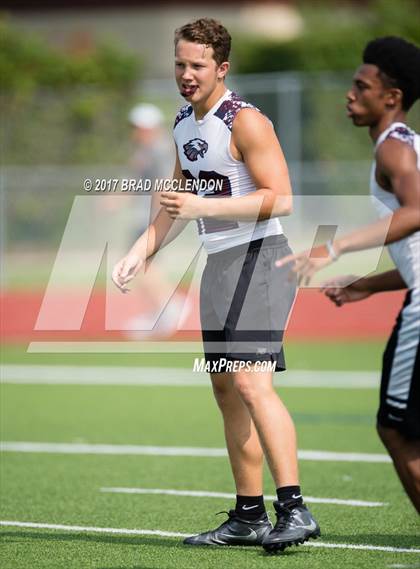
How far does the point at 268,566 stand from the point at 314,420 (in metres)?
4.65

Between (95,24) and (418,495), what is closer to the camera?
(418,495)

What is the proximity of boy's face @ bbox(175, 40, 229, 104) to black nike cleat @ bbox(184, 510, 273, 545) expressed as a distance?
6.53 feet

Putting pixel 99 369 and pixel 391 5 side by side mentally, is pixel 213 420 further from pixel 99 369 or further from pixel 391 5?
pixel 391 5

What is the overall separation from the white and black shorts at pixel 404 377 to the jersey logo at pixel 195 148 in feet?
4.43

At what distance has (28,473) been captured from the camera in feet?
26.7

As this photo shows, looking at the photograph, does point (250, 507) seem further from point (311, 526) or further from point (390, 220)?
point (390, 220)

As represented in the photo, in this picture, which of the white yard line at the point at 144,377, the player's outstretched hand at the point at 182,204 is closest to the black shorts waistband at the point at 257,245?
the player's outstretched hand at the point at 182,204

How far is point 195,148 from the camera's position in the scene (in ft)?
19.2

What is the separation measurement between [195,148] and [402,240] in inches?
51.2

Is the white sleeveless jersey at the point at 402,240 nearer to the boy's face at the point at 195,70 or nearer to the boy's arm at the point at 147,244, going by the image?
the boy's face at the point at 195,70

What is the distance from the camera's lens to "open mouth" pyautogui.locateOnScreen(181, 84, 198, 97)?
5711 mm

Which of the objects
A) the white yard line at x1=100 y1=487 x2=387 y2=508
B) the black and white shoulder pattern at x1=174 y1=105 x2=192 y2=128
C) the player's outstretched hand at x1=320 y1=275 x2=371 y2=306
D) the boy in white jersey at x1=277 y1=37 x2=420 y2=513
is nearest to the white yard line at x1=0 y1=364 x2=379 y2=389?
the white yard line at x1=100 y1=487 x2=387 y2=508

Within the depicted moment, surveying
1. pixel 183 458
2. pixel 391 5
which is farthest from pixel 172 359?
pixel 391 5

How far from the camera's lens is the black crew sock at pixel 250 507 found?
237 inches
